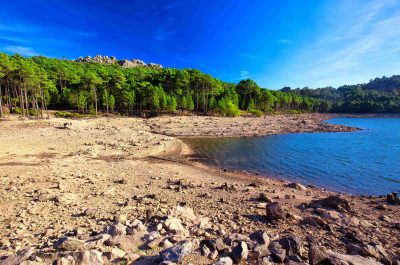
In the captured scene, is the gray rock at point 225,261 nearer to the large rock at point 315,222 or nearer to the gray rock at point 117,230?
the gray rock at point 117,230

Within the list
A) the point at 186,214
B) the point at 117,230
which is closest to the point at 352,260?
the point at 186,214

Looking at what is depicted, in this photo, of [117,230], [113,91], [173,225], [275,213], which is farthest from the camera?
[113,91]

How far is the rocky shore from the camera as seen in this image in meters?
7.04

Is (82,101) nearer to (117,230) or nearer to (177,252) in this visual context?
(117,230)

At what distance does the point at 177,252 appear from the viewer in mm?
6836

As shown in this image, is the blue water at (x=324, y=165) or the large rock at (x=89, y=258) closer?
the large rock at (x=89, y=258)

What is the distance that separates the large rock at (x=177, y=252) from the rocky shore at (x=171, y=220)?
0.03 meters

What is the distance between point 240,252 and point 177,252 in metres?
1.97

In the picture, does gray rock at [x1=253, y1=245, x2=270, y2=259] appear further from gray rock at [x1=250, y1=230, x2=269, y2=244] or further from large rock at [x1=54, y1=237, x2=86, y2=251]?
large rock at [x1=54, y1=237, x2=86, y2=251]

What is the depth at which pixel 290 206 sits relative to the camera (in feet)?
42.7

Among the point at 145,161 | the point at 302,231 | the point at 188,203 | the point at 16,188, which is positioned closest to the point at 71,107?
the point at 145,161

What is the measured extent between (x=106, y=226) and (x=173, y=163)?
622 inches

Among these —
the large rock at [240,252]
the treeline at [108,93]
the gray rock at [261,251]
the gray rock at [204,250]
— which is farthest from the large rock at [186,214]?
the treeline at [108,93]

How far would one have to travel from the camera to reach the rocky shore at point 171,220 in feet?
23.1
